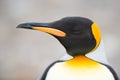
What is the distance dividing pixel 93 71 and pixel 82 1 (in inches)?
67.0

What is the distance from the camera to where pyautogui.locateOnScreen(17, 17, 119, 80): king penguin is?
1.60 metres

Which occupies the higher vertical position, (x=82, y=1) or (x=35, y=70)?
(x=82, y=1)

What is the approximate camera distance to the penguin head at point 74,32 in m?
1.59

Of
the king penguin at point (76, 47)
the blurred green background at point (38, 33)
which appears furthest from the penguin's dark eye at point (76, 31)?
the blurred green background at point (38, 33)

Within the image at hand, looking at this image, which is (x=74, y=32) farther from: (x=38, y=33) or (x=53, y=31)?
(x=38, y=33)

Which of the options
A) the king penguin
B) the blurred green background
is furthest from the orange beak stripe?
the blurred green background

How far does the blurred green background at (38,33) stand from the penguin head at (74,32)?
3.52 feet

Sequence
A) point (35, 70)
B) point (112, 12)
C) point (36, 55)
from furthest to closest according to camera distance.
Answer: point (112, 12) → point (36, 55) → point (35, 70)

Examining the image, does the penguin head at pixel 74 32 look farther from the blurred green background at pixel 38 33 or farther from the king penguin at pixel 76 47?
the blurred green background at pixel 38 33

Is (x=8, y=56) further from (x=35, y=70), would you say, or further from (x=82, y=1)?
(x=82, y=1)

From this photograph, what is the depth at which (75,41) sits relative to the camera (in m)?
1.62

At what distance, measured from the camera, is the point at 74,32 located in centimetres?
161

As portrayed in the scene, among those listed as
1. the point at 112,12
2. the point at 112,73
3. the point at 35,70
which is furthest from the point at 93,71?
the point at 112,12

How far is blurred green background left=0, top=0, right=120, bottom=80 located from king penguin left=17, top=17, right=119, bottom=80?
1023 mm
